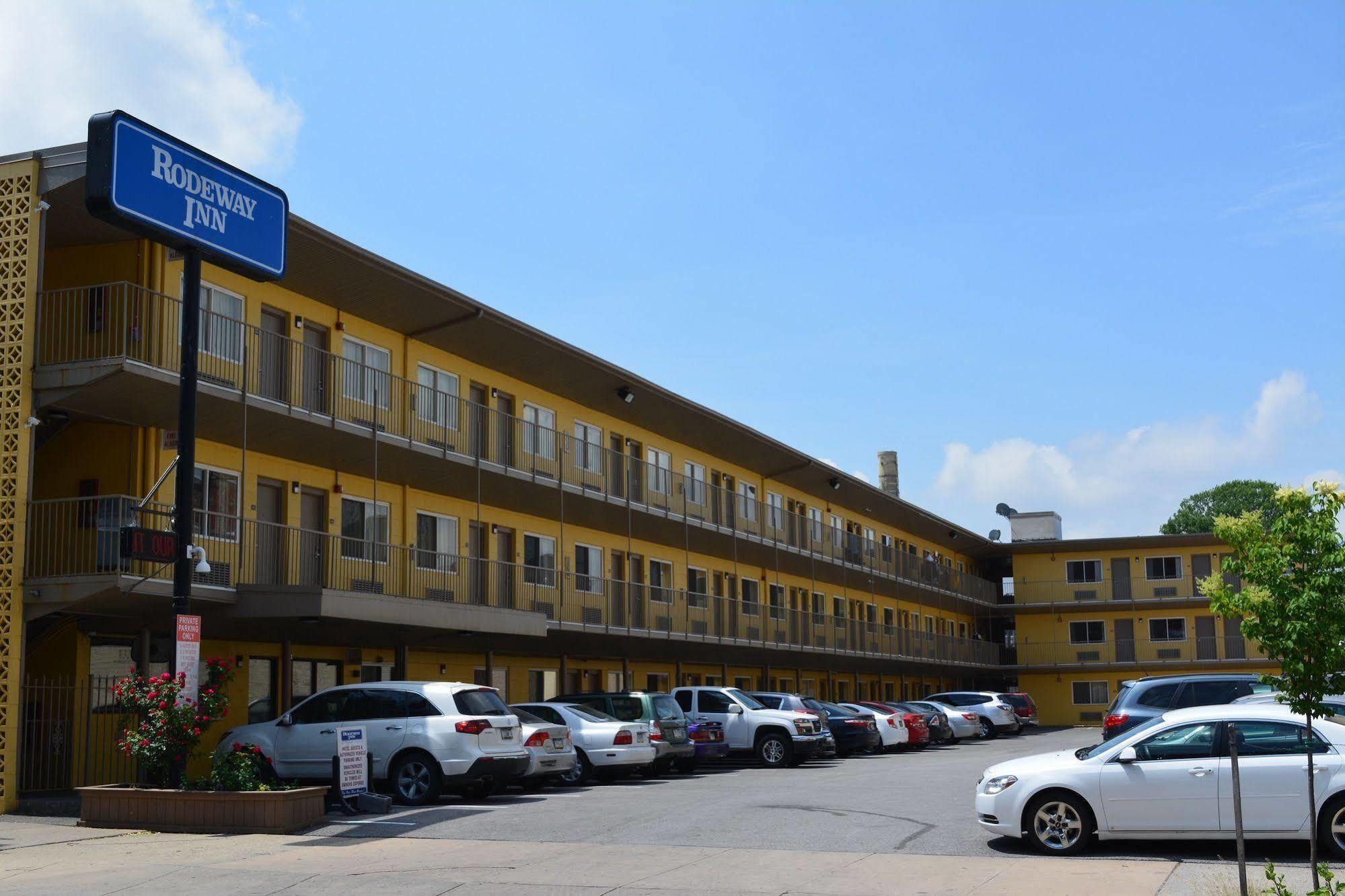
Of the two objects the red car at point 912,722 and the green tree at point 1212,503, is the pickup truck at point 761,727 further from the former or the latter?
the green tree at point 1212,503

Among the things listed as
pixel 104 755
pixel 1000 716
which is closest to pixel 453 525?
pixel 104 755

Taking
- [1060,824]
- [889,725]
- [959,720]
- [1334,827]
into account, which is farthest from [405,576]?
[959,720]

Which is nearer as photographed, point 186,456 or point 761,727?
point 186,456

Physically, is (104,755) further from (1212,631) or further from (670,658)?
(1212,631)

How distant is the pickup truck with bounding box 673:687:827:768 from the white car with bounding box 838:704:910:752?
639 centimetres

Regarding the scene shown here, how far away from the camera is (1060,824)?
42.8 feet

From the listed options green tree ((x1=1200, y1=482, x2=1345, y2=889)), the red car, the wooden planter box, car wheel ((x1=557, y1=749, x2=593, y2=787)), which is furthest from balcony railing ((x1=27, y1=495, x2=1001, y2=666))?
green tree ((x1=1200, y1=482, x2=1345, y2=889))

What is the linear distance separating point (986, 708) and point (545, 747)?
2697 cm

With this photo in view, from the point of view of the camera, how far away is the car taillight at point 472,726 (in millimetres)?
18188

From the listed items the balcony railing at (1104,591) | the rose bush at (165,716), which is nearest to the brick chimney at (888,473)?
the balcony railing at (1104,591)

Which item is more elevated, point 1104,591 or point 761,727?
point 1104,591

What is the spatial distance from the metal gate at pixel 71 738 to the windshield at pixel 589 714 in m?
6.83

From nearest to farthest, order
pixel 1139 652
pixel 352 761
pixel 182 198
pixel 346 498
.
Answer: pixel 352 761
pixel 182 198
pixel 346 498
pixel 1139 652

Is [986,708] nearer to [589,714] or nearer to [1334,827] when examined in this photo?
[589,714]
